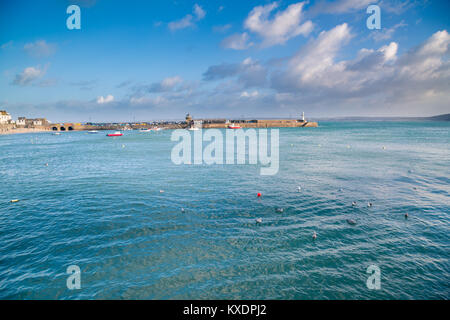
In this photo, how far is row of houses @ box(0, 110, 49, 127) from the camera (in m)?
155

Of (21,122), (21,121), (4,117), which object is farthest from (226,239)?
(21,121)

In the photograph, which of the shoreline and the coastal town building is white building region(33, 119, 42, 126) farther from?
the shoreline

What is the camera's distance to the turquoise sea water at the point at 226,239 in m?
10.3

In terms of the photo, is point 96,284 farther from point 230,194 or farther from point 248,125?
point 248,125

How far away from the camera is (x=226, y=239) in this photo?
46.1 feet

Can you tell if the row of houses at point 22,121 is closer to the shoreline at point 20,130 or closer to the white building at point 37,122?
the white building at point 37,122

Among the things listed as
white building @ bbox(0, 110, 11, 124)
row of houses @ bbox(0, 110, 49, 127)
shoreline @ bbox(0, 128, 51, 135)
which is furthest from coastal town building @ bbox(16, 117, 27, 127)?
shoreline @ bbox(0, 128, 51, 135)

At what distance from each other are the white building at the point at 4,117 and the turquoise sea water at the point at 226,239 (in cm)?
17721

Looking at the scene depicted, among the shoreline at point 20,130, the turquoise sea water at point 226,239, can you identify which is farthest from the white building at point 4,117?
the turquoise sea water at point 226,239

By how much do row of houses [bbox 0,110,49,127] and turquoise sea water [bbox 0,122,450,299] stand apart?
591 ft

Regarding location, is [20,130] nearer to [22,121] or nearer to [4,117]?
[4,117]
